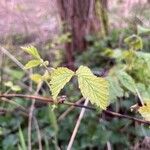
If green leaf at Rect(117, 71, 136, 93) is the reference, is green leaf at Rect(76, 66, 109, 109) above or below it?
below

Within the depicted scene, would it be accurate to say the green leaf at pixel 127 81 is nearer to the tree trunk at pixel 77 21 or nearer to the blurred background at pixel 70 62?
the blurred background at pixel 70 62

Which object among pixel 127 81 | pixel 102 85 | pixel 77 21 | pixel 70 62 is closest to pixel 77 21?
pixel 77 21

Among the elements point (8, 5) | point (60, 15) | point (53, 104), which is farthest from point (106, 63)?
point (53, 104)

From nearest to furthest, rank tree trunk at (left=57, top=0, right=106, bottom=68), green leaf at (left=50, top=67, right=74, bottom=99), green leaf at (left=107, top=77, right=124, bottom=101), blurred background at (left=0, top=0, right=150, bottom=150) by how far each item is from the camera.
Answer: green leaf at (left=50, top=67, right=74, bottom=99) < green leaf at (left=107, top=77, right=124, bottom=101) < blurred background at (left=0, top=0, right=150, bottom=150) < tree trunk at (left=57, top=0, right=106, bottom=68)

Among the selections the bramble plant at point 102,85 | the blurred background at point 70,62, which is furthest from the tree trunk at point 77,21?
the bramble plant at point 102,85

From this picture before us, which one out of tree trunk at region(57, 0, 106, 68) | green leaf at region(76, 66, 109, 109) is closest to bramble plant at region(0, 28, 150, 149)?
green leaf at region(76, 66, 109, 109)

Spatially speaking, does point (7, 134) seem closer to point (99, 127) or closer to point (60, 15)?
point (99, 127)

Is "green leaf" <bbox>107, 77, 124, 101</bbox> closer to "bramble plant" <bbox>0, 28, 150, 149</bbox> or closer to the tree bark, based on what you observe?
"bramble plant" <bbox>0, 28, 150, 149</bbox>
